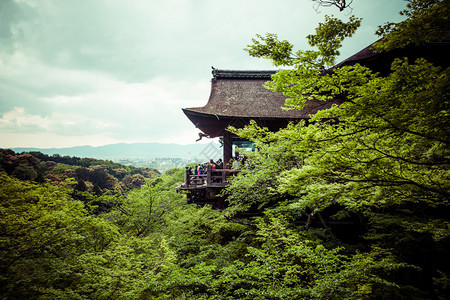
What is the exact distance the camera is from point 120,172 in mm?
41594

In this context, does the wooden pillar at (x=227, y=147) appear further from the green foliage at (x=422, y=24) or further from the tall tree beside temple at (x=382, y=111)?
the green foliage at (x=422, y=24)

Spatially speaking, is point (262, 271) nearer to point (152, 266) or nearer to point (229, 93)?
point (152, 266)

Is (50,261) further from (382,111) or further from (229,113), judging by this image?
(229,113)

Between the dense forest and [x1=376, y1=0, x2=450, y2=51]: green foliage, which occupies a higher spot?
[x1=376, y1=0, x2=450, y2=51]: green foliage

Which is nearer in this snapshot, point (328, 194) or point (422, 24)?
point (422, 24)

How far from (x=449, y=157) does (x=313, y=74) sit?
2.29m

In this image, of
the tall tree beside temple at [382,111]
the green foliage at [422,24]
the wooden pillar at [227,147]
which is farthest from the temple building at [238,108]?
the green foliage at [422,24]

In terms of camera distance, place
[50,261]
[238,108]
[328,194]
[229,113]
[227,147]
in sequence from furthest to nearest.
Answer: [238,108] < [227,147] < [229,113] < [328,194] < [50,261]

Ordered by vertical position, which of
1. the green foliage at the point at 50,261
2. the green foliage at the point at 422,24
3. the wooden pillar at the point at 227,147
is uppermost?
the green foliage at the point at 422,24

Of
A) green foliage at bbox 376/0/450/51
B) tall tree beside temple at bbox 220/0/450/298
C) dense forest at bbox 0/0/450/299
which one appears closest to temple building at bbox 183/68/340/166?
dense forest at bbox 0/0/450/299

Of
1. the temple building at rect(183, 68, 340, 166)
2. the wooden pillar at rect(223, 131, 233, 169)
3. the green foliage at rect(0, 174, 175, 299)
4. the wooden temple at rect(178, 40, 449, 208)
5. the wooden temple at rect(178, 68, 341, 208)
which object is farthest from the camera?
the wooden pillar at rect(223, 131, 233, 169)

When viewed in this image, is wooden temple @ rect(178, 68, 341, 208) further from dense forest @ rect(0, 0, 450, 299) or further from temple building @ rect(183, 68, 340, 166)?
dense forest @ rect(0, 0, 450, 299)

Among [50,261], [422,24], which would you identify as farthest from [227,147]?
[422,24]

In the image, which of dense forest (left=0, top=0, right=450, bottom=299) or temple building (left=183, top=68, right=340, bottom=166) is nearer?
dense forest (left=0, top=0, right=450, bottom=299)
